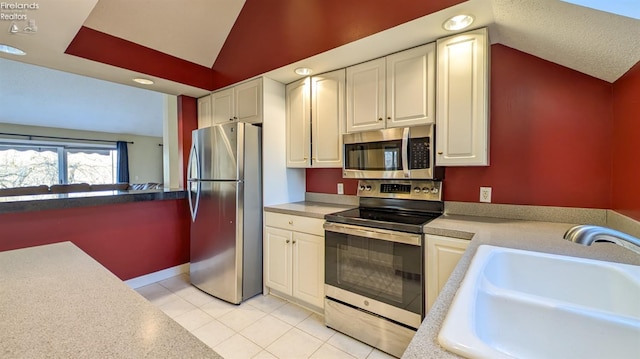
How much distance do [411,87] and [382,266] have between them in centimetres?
131

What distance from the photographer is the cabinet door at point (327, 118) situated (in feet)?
7.90

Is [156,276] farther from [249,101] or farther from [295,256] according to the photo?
[249,101]

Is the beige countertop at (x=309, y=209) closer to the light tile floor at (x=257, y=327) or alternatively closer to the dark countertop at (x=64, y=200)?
the light tile floor at (x=257, y=327)

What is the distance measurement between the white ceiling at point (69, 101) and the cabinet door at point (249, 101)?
2.47 metres

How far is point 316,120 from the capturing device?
2562 millimetres

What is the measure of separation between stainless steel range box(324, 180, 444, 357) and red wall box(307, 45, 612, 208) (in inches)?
16.8

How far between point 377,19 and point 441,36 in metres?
0.45

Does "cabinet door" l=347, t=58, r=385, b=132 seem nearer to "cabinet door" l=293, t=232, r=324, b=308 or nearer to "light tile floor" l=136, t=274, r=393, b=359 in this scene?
"cabinet door" l=293, t=232, r=324, b=308

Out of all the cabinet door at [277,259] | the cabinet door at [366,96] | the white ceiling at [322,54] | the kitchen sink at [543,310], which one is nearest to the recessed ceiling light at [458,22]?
the white ceiling at [322,54]

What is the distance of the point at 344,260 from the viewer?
2.03 meters

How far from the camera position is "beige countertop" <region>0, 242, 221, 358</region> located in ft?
1.82

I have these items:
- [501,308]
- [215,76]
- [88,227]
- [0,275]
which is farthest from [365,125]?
[88,227]

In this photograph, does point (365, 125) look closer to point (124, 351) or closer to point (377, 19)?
point (377, 19)

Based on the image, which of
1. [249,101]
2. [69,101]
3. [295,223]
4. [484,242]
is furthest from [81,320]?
[69,101]
